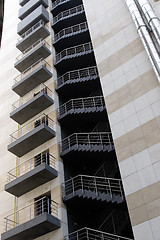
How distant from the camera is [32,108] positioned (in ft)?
85.4

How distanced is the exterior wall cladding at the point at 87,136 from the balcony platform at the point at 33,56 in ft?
0.32

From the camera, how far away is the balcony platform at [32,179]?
2096 centimetres

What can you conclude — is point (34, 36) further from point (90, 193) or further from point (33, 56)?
point (90, 193)

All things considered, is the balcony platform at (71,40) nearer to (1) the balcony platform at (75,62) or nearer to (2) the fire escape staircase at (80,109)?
(1) the balcony platform at (75,62)

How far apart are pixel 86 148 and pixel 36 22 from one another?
18.8 m

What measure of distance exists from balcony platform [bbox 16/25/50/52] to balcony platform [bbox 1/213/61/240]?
19472 mm

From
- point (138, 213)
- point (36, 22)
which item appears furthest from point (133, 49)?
point (36, 22)

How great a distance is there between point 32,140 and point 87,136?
4267 mm

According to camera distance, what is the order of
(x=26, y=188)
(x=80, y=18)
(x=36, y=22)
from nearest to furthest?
(x=26, y=188) < (x=80, y=18) < (x=36, y=22)

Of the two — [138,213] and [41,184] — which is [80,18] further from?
[138,213]

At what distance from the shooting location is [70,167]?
22844 millimetres

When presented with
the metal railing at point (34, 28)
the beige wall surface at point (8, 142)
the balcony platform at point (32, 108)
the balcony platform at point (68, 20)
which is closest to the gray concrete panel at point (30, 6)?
the beige wall surface at point (8, 142)

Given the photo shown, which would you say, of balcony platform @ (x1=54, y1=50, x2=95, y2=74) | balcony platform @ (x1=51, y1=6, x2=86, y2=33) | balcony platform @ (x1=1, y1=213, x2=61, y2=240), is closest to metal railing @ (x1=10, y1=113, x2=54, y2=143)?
balcony platform @ (x1=54, y1=50, x2=95, y2=74)

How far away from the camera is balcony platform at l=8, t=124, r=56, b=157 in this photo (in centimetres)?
2312
